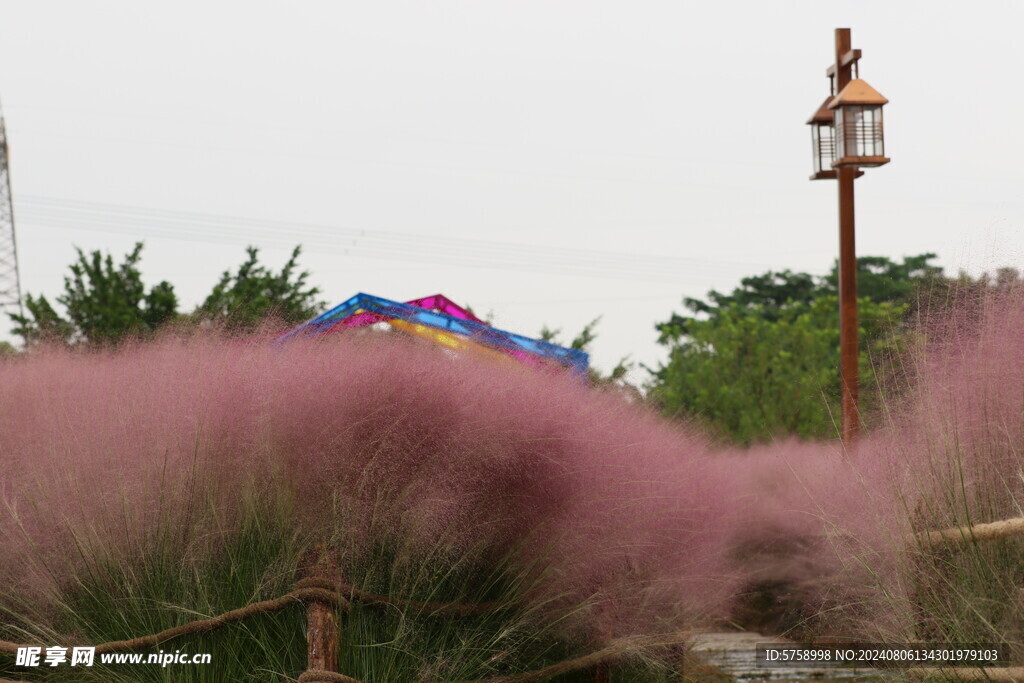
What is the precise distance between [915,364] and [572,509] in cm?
151

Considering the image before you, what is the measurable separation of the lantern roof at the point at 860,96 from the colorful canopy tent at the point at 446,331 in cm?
371

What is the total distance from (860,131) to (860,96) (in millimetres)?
275

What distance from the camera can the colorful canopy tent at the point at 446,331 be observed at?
226 inches

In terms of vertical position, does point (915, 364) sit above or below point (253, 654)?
above

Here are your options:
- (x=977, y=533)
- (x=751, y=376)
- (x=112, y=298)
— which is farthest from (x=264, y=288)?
(x=977, y=533)

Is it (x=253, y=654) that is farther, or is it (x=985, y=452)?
(x=253, y=654)

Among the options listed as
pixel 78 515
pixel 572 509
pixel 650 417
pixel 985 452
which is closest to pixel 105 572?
pixel 78 515

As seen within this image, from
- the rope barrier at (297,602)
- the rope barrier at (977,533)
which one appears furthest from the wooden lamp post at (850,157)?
the rope barrier at (297,602)

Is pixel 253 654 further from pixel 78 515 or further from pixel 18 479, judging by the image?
pixel 18 479

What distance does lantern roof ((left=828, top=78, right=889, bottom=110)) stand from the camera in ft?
28.5

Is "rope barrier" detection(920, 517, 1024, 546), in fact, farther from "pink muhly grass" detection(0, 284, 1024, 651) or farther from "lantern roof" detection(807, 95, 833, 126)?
"lantern roof" detection(807, 95, 833, 126)

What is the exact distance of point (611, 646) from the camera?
201 inches

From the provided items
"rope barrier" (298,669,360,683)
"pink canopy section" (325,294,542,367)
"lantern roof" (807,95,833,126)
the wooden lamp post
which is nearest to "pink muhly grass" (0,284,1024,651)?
"pink canopy section" (325,294,542,367)

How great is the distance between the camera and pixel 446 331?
607 centimetres
